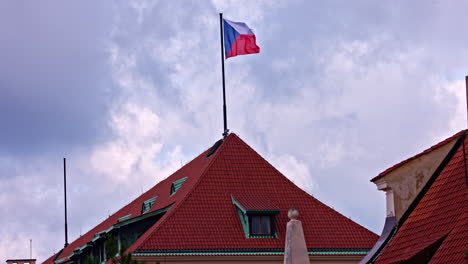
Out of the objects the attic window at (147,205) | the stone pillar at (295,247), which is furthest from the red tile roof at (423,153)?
the attic window at (147,205)

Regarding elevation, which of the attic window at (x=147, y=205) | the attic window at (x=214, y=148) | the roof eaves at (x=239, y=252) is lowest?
the roof eaves at (x=239, y=252)

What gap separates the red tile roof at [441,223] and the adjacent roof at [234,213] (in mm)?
18518

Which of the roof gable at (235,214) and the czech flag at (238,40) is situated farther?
the czech flag at (238,40)

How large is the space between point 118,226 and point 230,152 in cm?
618

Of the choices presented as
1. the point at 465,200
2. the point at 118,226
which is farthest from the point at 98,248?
the point at 465,200

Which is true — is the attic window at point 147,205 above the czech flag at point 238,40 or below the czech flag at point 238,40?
below

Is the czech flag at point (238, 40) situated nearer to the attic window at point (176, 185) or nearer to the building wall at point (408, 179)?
the attic window at point (176, 185)

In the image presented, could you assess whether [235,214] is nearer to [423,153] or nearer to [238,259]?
[238,259]

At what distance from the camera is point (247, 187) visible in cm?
5472

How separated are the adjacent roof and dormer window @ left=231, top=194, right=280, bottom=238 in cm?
13

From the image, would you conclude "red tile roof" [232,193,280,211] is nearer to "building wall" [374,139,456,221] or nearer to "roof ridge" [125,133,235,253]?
"roof ridge" [125,133,235,253]

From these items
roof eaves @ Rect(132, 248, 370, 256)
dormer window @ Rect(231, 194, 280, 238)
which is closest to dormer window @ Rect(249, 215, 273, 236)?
dormer window @ Rect(231, 194, 280, 238)

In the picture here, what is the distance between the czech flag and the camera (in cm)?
5725

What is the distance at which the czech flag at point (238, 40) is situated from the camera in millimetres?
57250
